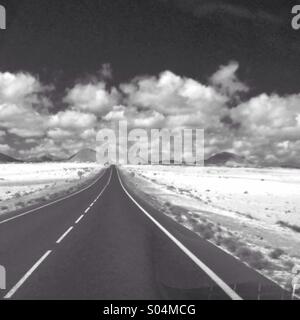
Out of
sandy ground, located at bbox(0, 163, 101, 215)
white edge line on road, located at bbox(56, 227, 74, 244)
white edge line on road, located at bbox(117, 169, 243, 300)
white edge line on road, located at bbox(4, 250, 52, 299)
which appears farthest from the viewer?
sandy ground, located at bbox(0, 163, 101, 215)

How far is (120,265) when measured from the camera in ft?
30.2

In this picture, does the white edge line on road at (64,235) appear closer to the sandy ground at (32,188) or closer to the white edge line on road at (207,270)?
the white edge line on road at (207,270)

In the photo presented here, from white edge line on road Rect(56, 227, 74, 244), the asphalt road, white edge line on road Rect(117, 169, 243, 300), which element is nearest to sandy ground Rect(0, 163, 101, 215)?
white edge line on road Rect(56, 227, 74, 244)

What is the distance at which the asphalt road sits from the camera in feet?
23.4

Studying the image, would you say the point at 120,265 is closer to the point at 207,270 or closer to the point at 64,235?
the point at 207,270

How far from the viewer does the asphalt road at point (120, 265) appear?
23.4 feet

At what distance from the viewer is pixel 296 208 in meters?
32.0

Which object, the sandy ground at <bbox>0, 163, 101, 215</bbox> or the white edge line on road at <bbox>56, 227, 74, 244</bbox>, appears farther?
the sandy ground at <bbox>0, 163, 101, 215</bbox>

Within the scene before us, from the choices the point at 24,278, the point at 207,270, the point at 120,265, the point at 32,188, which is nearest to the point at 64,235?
the point at 120,265

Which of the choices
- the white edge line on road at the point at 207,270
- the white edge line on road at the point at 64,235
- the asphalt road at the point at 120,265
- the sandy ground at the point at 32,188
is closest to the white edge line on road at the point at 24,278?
the asphalt road at the point at 120,265

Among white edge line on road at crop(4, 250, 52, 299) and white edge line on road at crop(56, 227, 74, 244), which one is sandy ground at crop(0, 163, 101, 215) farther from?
white edge line on road at crop(4, 250, 52, 299)
